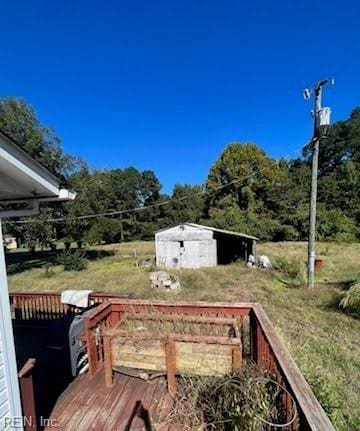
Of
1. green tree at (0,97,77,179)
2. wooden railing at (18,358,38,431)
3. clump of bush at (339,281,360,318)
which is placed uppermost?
green tree at (0,97,77,179)

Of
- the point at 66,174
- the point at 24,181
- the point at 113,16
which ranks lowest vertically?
the point at 24,181

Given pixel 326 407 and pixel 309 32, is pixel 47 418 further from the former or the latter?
pixel 309 32

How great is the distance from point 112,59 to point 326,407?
1086 centimetres

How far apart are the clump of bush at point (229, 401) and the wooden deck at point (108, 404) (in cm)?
29

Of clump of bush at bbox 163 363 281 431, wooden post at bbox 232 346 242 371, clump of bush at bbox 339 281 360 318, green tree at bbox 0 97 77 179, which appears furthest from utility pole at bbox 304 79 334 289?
green tree at bbox 0 97 77 179

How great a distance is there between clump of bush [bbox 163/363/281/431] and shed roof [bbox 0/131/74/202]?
2274 mm

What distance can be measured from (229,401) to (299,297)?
7.12 m

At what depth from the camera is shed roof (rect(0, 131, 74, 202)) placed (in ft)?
6.45

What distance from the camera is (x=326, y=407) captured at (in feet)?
8.89

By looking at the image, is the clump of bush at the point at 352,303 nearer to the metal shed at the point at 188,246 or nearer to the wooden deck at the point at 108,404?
the wooden deck at the point at 108,404

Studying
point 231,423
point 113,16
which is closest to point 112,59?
point 113,16

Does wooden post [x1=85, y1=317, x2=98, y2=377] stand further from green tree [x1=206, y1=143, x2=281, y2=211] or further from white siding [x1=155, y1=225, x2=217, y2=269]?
green tree [x1=206, y1=143, x2=281, y2=211]

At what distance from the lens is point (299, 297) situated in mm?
8570

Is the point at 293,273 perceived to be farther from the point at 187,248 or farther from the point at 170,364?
the point at 170,364
